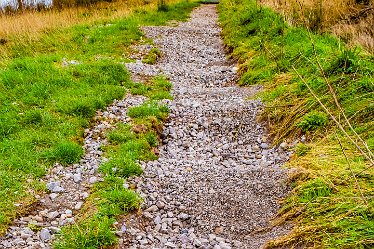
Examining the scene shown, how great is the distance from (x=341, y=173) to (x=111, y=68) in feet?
26.9

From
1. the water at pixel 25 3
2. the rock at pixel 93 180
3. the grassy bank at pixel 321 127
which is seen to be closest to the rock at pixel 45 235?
the rock at pixel 93 180

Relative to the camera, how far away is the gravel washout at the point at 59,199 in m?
5.52

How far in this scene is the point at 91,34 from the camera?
16.5 metres

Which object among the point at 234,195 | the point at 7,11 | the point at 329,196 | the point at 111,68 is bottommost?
the point at 234,195

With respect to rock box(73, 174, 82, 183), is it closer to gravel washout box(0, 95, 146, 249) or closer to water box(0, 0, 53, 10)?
gravel washout box(0, 95, 146, 249)

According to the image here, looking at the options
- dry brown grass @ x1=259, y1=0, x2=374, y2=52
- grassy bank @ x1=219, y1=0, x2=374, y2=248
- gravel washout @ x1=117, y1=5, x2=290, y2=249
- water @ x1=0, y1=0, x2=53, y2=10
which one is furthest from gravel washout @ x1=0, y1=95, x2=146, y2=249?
water @ x1=0, y1=0, x2=53, y2=10

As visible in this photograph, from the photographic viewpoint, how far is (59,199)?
254 inches

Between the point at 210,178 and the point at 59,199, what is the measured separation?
2.58m

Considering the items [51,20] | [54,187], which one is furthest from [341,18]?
[51,20]

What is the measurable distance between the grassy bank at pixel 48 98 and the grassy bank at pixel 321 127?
12.8 ft

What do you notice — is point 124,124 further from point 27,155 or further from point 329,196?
point 329,196

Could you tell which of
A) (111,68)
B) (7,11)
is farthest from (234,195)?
(7,11)

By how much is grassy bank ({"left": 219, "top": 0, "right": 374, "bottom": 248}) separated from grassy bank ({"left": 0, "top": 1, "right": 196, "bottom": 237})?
12.8 feet

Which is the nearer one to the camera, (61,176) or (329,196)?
(329,196)
